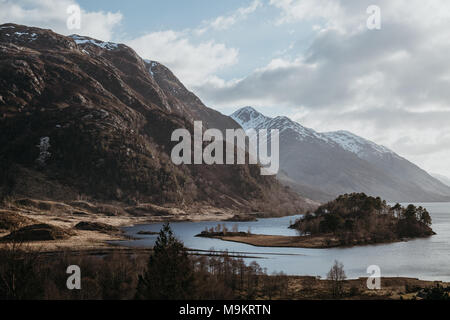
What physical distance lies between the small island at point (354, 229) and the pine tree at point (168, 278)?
88.0 meters

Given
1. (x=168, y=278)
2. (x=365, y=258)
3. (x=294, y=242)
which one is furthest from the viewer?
(x=294, y=242)

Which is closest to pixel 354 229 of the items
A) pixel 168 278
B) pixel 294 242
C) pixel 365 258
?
pixel 294 242

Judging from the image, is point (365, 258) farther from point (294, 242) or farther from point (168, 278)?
point (168, 278)

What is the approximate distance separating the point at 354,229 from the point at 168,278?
110622 mm

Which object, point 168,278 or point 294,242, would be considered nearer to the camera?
point 168,278

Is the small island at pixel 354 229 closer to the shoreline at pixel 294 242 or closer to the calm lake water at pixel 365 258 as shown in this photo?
the shoreline at pixel 294 242

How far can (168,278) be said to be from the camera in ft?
118

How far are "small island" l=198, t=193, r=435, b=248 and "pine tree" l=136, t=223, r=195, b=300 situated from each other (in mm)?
88018

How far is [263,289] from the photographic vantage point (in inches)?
2222

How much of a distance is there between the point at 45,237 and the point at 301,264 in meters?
68.6

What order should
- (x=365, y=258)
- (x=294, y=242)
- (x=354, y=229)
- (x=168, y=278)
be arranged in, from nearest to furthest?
(x=168, y=278)
(x=365, y=258)
(x=294, y=242)
(x=354, y=229)
